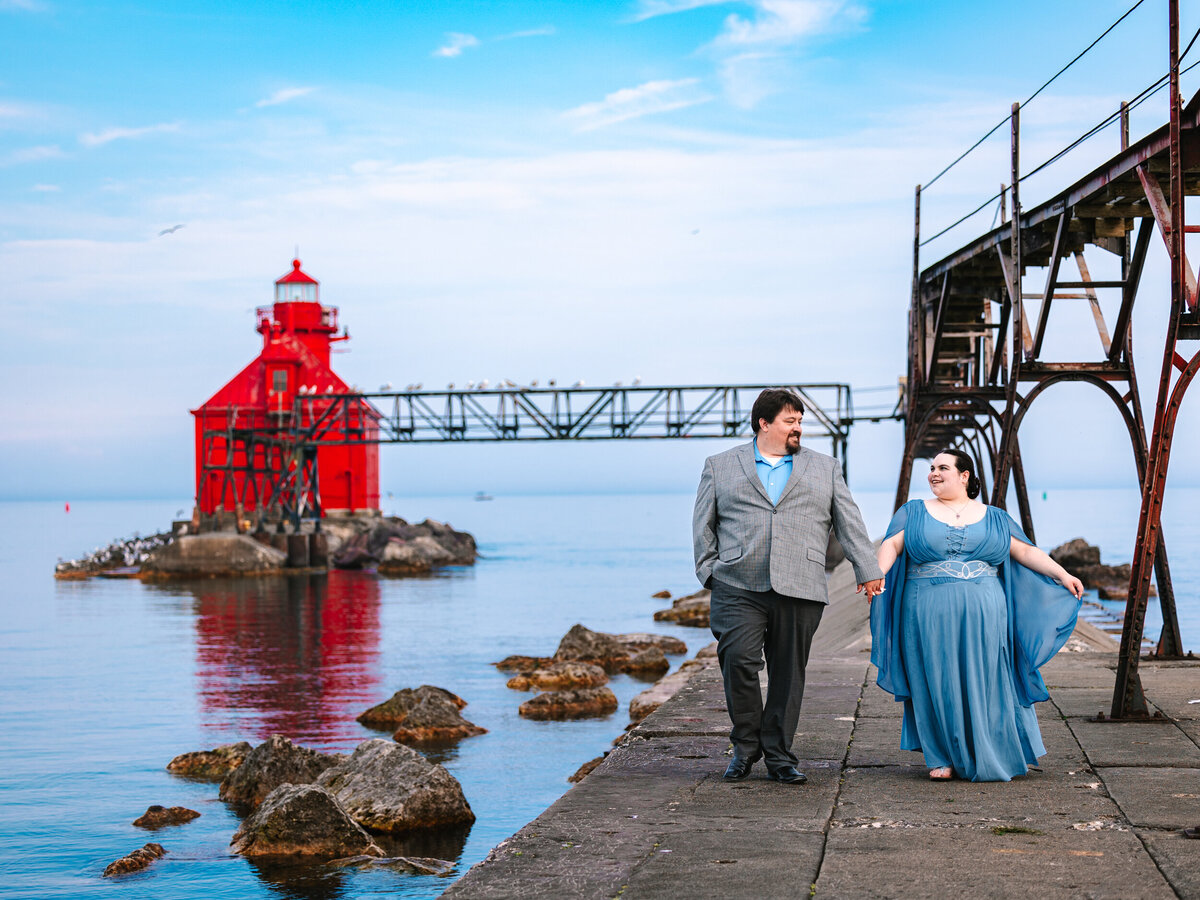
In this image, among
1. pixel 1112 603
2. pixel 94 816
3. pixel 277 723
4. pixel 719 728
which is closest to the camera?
pixel 719 728

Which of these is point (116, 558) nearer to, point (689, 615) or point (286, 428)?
point (286, 428)

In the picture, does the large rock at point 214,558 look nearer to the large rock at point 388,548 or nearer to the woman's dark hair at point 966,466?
the large rock at point 388,548

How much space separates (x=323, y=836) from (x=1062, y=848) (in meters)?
5.74

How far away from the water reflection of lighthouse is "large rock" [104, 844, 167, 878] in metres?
4.41

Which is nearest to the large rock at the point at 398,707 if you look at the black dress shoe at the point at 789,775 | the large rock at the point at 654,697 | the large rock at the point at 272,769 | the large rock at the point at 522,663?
the large rock at the point at 654,697

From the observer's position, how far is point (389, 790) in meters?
9.90

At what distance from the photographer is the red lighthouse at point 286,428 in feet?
169

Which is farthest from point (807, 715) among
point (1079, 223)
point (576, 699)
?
point (576, 699)

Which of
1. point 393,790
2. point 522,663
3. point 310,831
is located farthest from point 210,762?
point 522,663

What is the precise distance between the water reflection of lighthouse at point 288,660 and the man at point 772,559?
9.05m

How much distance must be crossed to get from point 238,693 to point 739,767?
14.5 meters

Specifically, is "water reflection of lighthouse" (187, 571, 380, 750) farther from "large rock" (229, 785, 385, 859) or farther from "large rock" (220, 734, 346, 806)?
"large rock" (229, 785, 385, 859)

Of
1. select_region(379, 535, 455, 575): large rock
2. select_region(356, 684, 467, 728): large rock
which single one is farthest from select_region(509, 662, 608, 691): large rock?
select_region(379, 535, 455, 575): large rock

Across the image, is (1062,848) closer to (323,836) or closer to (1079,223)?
(323,836)
